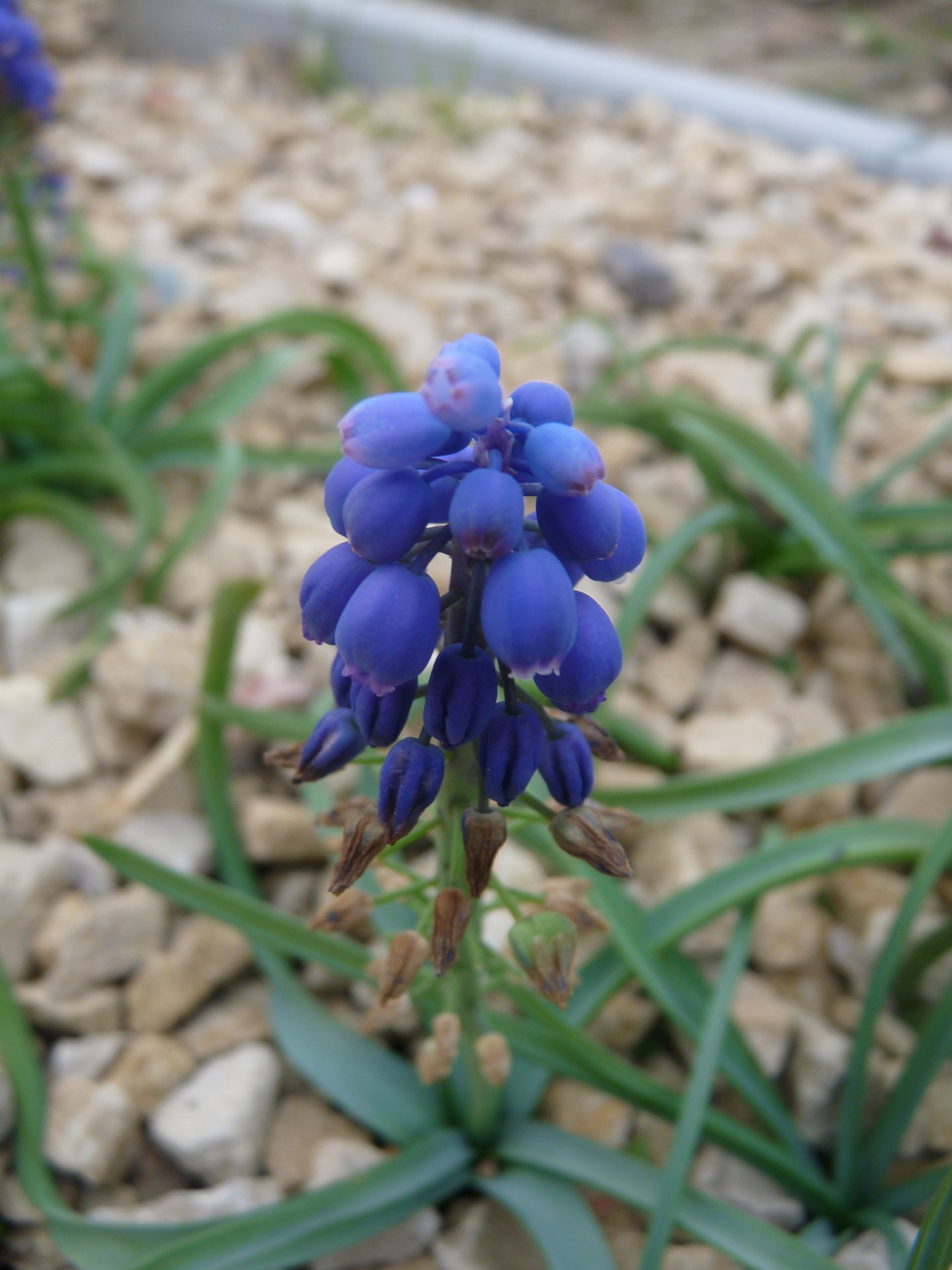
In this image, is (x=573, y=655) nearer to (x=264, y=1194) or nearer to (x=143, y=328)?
(x=264, y=1194)

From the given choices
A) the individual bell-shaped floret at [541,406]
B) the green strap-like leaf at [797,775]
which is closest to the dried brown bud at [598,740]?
the individual bell-shaped floret at [541,406]

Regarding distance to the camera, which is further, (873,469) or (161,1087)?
(873,469)

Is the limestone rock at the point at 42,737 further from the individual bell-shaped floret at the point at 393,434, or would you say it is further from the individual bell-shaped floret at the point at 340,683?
the individual bell-shaped floret at the point at 393,434

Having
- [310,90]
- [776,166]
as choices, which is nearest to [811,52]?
[776,166]

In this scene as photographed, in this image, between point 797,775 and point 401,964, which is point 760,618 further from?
point 401,964

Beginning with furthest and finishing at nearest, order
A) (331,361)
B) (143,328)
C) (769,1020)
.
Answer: (143,328), (331,361), (769,1020)

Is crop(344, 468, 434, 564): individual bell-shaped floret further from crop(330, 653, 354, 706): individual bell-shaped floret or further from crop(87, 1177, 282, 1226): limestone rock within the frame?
crop(87, 1177, 282, 1226): limestone rock
